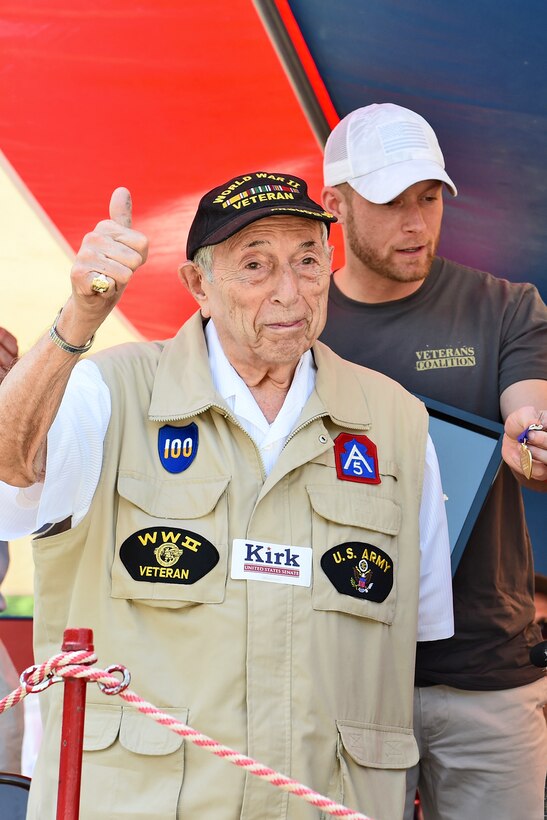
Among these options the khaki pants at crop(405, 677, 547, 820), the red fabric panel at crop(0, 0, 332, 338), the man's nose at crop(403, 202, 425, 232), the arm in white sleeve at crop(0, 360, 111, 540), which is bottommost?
the khaki pants at crop(405, 677, 547, 820)

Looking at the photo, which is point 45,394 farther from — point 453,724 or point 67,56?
point 67,56

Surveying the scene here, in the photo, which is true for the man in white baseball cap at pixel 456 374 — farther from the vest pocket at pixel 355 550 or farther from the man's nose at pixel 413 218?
the vest pocket at pixel 355 550

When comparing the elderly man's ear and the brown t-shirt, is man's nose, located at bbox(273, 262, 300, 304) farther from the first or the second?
the brown t-shirt

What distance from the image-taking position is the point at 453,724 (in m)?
2.91

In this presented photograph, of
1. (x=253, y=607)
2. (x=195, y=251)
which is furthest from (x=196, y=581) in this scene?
(x=195, y=251)

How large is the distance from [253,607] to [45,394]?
633 mm

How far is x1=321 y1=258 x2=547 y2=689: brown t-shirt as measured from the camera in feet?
9.62

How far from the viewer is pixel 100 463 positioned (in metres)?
2.28

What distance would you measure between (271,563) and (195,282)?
74 cm

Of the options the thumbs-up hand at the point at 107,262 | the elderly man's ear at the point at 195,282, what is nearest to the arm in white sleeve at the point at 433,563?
the elderly man's ear at the point at 195,282

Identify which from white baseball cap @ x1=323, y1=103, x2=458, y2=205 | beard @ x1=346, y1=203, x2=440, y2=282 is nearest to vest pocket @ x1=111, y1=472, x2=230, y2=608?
beard @ x1=346, y1=203, x2=440, y2=282

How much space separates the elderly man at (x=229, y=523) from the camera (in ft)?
7.08

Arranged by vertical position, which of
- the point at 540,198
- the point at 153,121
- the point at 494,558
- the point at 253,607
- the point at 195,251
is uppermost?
the point at 153,121

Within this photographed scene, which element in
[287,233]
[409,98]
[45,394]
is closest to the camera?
[45,394]
